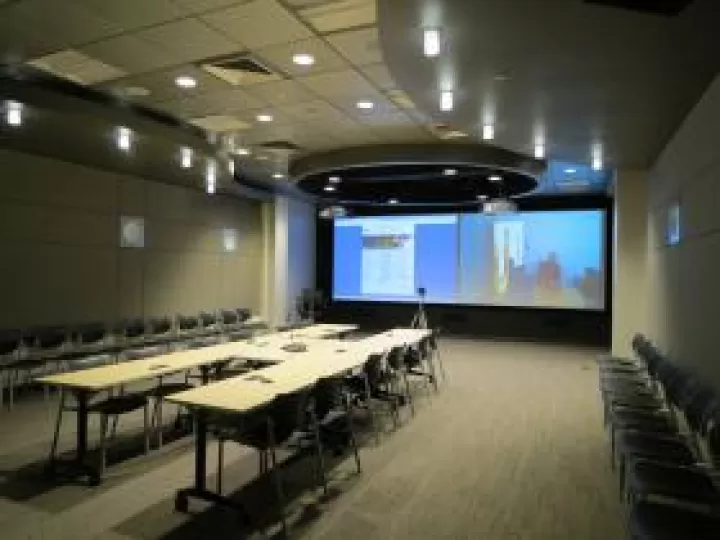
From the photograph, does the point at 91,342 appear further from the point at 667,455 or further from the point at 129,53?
the point at 667,455

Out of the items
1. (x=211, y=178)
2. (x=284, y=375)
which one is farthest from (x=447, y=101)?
(x=211, y=178)

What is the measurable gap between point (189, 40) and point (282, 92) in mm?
1330

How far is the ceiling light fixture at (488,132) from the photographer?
16.0ft

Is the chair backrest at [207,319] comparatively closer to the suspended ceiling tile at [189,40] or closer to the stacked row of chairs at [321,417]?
the stacked row of chairs at [321,417]

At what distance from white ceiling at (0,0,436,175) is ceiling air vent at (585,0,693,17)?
160 cm

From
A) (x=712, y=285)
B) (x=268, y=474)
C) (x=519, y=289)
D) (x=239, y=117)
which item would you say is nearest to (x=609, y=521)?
(x=712, y=285)

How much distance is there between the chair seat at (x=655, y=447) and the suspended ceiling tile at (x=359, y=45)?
304 cm

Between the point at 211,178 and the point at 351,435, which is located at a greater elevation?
the point at 211,178

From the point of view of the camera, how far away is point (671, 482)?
2.60 meters

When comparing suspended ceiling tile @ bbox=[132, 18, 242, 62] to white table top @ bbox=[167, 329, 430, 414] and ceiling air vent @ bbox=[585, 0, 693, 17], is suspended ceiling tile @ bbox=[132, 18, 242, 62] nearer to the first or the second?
white table top @ bbox=[167, 329, 430, 414]

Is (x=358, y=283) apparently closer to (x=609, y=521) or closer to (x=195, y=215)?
(x=195, y=215)

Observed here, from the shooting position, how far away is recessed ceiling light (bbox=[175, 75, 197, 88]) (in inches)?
194

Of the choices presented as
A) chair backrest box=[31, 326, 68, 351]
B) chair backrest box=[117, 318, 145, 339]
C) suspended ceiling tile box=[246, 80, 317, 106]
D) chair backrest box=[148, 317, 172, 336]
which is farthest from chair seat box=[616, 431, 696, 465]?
chair backrest box=[148, 317, 172, 336]

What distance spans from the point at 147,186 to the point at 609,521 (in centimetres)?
794
